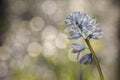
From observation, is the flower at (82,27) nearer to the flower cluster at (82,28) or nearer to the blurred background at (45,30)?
the flower cluster at (82,28)

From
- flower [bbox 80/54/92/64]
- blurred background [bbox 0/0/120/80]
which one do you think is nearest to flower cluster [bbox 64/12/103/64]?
flower [bbox 80/54/92/64]

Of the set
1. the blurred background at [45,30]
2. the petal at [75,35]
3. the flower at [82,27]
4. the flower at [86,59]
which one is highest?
the blurred background at [45,30]

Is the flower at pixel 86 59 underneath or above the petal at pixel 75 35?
underneath

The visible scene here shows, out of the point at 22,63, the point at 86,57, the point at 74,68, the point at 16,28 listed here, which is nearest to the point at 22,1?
the point at 16,28

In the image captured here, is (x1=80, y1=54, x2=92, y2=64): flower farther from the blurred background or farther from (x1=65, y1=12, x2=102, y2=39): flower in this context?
the blurred background

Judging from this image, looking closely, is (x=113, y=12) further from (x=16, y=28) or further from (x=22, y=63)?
(x=22, y=63)

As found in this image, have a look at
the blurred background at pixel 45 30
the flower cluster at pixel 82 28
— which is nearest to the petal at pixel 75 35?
the flower cluster at pixel 82 28

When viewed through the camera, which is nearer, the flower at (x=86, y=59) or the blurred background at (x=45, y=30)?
the flower at (x=86, y=59)

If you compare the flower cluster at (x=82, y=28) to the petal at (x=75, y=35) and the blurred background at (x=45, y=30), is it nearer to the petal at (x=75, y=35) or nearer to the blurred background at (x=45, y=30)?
the petal at (x=75, y=35)
